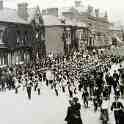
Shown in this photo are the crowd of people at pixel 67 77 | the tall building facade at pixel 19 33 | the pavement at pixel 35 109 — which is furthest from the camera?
the tall building facade at pixel 19 33

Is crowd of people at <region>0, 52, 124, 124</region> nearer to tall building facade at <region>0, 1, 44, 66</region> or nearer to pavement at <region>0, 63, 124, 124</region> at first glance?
pavement at <region>0, 63, 124, 124</region>

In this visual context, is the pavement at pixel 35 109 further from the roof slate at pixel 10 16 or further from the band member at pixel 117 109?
the roof slate at pixel 10 16

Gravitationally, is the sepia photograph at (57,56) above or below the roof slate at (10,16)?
below

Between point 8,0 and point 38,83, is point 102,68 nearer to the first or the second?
point 38,83

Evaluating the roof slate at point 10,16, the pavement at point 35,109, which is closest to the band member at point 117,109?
the pavement at point 35,109

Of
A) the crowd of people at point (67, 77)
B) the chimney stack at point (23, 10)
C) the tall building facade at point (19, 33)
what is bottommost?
the crowd of people at point (67, 77)

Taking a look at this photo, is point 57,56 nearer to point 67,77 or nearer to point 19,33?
point 67,77

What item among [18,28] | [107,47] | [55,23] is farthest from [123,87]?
[18,28]
